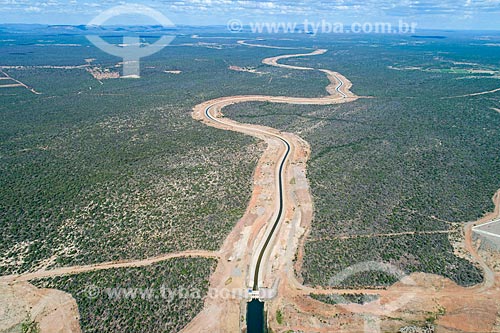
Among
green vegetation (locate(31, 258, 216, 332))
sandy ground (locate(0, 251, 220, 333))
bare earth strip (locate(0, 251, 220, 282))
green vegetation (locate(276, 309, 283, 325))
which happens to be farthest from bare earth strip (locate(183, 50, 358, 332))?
sandy ground (locate(0, 251, 220, 333))

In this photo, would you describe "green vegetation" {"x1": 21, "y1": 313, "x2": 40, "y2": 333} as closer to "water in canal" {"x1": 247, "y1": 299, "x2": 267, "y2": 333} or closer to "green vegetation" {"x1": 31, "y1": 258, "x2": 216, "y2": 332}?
"green vegetation" {"x1": 31, "y1": 258, "x2": 216, "y2": 332}

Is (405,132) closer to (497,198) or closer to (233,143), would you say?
(497,198)

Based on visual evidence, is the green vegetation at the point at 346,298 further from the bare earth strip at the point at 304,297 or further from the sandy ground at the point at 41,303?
the sandy ground at the point at 41,303

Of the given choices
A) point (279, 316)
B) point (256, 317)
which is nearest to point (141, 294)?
point (256, 317)

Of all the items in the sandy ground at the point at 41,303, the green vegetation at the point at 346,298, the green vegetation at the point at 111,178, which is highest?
the green vegetation at the point at 111,178

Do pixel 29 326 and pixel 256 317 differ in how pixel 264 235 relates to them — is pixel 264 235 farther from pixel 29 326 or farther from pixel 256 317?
pixel 29 326

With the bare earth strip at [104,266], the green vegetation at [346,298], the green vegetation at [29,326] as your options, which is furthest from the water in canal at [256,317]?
the green vegetation at [29,326]

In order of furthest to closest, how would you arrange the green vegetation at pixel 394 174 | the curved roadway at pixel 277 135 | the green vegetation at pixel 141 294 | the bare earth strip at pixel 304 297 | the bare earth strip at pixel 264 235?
the curved roadway at pixel 277 135 < the green vegetation at pixel 394 174 < the bare earth strip at pixel 264 235 < the bare earth strip at pixel 304 297 < the green vegetation at pixel 141 294
